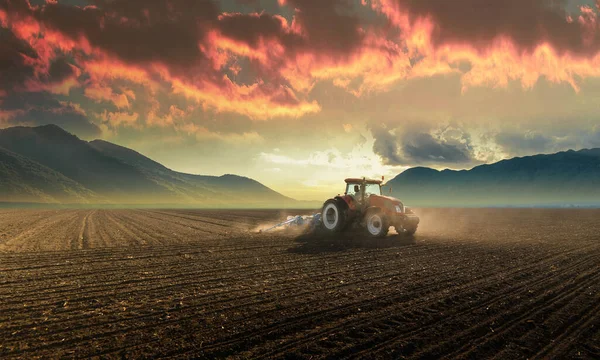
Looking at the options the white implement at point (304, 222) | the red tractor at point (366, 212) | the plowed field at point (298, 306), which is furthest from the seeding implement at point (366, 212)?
the plowed field at point (298, 306)

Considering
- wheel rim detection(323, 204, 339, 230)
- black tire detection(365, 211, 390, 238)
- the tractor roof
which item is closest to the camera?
black tire detection(365, 211, 390, 238)

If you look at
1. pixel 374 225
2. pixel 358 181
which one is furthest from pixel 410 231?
pixel 358 181

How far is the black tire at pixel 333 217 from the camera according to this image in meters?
18.0

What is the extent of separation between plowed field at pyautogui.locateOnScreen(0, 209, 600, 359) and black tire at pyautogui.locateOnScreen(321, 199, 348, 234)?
218 inches

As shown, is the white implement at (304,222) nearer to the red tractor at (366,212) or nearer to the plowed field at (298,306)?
the red tractor at (366,212)

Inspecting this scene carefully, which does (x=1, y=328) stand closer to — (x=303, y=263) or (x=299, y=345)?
(x=299, y=345)

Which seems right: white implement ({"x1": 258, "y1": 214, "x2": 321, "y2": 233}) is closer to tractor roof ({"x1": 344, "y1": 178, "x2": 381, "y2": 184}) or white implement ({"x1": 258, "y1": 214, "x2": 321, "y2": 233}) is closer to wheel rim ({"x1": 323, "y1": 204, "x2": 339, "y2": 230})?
wheel rim ({"x1": 323, "y1": 204, "x2": 339, "y2": 230})

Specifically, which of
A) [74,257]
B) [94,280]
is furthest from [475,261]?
[74,257]

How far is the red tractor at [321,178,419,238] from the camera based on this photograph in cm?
1716

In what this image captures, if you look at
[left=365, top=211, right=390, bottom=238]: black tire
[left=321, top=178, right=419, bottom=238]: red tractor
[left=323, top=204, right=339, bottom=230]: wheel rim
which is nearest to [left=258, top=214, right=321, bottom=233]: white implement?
[left=321, top=178, right=419, bottom=238]: red tractor

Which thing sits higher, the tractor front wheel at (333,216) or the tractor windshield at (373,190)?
the tractor windshield at (373,190)

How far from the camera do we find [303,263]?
10836mm

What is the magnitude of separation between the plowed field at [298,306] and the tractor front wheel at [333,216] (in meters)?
5.53

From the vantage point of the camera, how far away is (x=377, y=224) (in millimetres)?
17078
